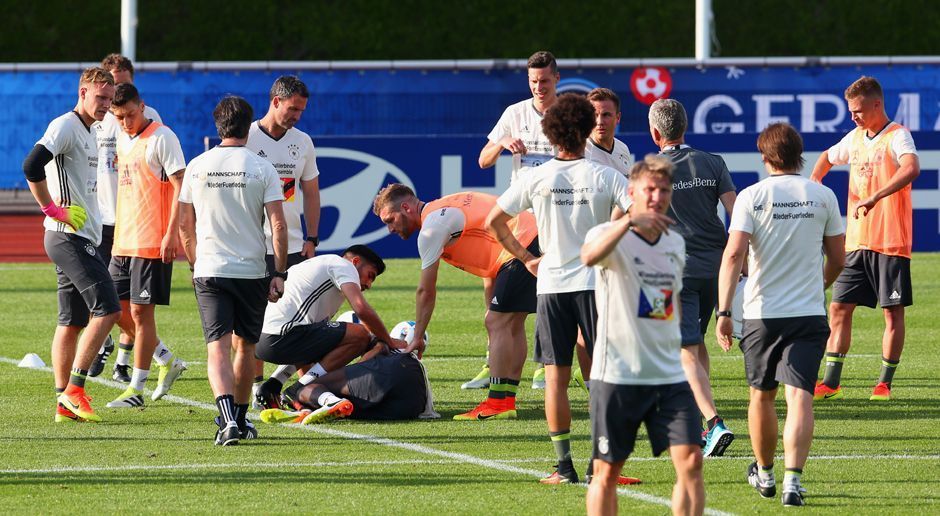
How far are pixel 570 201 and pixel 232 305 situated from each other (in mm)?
2417

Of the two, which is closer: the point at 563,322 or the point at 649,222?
the point at 649,222

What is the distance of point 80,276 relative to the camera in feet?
32.6

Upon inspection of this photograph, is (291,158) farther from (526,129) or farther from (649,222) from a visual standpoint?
(649,222)

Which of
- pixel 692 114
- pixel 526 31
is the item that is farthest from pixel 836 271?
pixel 526 31

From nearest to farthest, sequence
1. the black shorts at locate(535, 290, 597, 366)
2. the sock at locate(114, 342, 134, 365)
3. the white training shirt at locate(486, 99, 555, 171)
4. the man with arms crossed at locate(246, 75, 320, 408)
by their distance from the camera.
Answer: the black shorts at locate(535, 290, 597, 366) < the man with arms crossed at locate(246, 75, 320, 408) < the white training shirt at locate(486, 99, 555, 171) < the sock at locate(114, 342, 134, 365)

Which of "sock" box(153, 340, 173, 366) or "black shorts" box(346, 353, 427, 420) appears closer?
"black shorts" box(346, 353, 427, 420)

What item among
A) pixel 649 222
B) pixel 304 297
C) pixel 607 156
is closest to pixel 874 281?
pixel 607 156

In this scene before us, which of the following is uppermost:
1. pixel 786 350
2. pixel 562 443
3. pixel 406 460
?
pixel 786 350

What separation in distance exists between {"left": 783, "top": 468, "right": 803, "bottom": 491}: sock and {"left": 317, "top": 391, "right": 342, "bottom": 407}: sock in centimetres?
351

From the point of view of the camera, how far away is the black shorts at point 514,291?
1022cm

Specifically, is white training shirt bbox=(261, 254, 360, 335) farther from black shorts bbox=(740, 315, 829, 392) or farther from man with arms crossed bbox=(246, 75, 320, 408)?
black shorts bbox=(740, 315, 829, 392)

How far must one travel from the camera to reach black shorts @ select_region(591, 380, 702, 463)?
21.0 ft

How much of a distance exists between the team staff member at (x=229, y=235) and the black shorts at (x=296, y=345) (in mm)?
1193

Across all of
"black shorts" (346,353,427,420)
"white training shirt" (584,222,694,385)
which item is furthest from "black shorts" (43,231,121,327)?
"white training shirt" (584,222,694,385)
